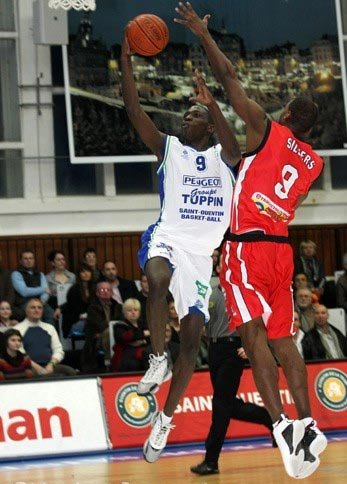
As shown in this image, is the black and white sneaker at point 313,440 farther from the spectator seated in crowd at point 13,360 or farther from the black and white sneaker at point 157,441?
the spectator seated in crowd at point 13,360

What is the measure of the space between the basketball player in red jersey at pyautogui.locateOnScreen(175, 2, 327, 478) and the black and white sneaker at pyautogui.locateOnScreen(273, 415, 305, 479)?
0.81 ft

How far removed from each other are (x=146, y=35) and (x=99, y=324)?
294 inches

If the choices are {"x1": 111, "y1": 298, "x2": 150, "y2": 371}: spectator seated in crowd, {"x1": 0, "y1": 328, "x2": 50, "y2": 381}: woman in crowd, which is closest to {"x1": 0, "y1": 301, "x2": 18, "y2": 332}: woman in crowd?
{"x1": 0, "y1": 328, "x2": 50, "y2": 381}: woman in crowd

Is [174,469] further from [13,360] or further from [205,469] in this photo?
[13,360]

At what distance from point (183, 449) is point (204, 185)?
489cm

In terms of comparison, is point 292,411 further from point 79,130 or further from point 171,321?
point 79,130

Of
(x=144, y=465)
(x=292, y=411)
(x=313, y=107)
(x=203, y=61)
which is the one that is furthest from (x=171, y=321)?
(x=313, y=107)

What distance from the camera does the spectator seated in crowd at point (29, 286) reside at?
16.3 m

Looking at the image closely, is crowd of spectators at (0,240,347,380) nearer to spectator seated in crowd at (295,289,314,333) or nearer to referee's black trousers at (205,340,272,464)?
spectator seated in crowd at (295,289,314,333)

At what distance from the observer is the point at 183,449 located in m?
13.4

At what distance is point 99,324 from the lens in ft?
52.6

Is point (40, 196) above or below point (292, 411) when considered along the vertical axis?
above

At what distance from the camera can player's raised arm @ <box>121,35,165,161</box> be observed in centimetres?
916

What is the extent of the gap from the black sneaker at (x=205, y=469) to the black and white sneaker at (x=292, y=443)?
102 inches
